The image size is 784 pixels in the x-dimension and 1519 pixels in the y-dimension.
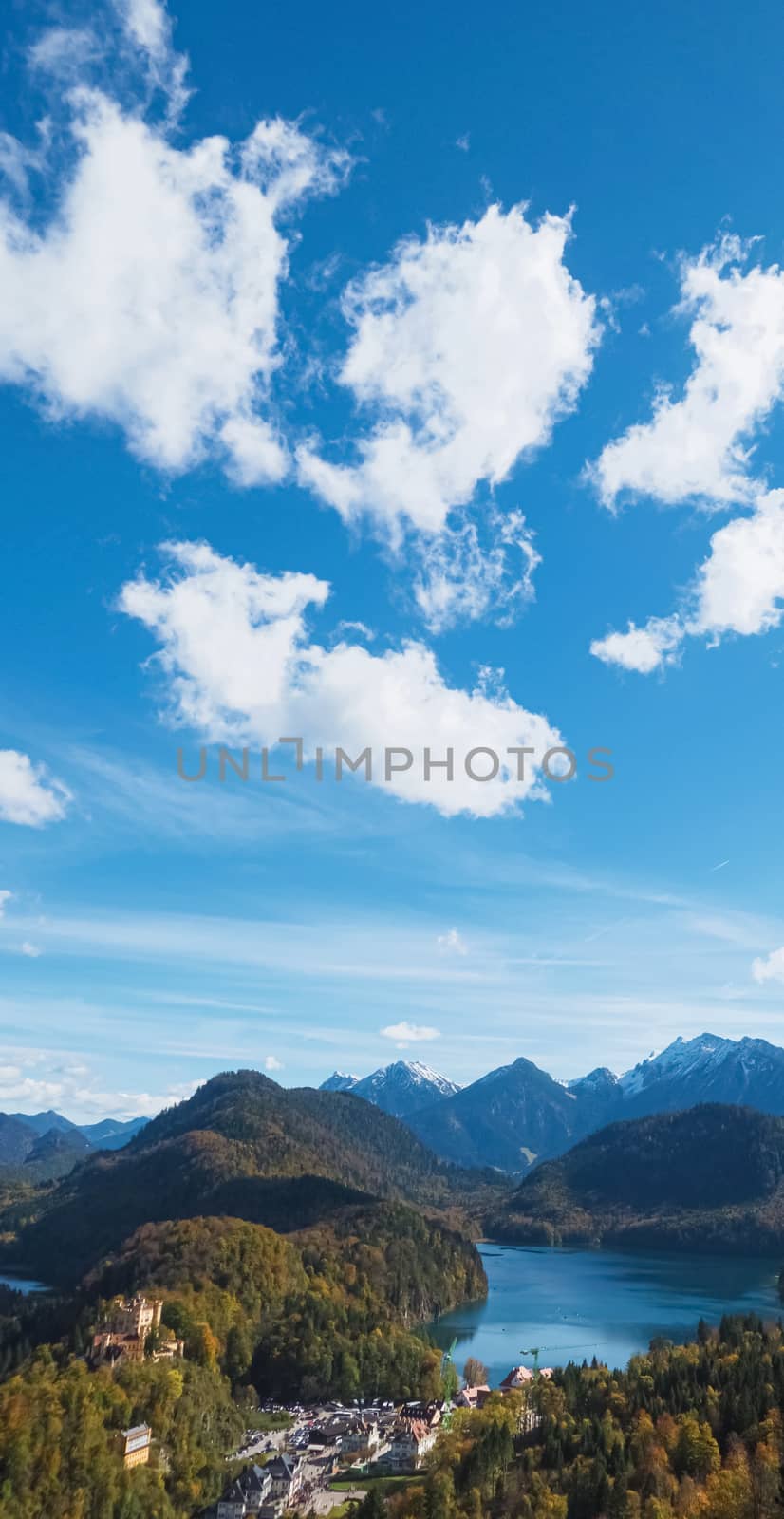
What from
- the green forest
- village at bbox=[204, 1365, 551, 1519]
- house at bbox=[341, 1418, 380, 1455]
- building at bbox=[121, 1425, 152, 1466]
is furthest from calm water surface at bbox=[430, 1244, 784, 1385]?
building at bbox=[121, 1425, 152, 1466]

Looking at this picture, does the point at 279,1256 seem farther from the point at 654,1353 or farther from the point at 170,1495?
the point at 170,1495

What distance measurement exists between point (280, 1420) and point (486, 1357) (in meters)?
33.3

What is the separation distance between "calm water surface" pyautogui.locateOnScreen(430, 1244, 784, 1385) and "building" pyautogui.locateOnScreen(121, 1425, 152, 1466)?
128 feet

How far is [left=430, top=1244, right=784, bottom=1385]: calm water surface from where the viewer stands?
9738 centimetres

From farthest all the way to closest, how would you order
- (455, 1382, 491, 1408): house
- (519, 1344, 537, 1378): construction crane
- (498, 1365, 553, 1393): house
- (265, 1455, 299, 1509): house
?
(519, 1344, 537, 1378): construction crane → (498, 1365, 553, 1393): house → (455, 1382, 491, 1408): house → (265, 1455, 299, 1509): house

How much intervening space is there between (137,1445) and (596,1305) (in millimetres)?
94021

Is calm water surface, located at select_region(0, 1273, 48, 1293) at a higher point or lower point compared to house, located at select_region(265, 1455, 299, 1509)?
lower

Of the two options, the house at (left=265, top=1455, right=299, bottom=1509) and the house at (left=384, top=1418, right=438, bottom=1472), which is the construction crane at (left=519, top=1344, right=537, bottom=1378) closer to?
the house at (left=384, top=1418, right=438, bottom=1472)

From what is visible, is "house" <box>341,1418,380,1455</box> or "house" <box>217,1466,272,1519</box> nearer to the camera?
"house" <box>217,1466,272,1519</box>

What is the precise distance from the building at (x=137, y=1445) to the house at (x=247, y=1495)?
4.41 m

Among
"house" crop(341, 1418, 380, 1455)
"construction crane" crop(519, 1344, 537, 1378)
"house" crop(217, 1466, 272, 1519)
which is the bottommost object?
"construction crane" crop(519, 1344, 537, 1378)

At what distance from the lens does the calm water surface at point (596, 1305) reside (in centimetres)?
9738

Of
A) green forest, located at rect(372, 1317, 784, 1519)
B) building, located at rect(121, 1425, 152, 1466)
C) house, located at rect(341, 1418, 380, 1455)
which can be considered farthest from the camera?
house, located at rect(341, 1418, 380, 1455)

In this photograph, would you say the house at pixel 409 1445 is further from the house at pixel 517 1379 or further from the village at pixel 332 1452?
the house at pixel 517 1379
